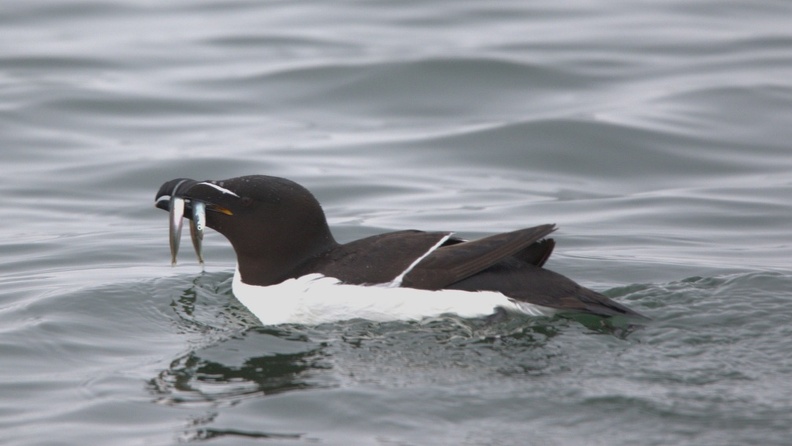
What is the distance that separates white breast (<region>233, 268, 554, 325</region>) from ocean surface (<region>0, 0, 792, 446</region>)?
0.27ft

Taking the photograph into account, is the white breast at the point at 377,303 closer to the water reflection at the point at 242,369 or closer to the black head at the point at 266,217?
the water reflection at the point at 242,369

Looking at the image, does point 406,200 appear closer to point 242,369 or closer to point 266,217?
point 266,217

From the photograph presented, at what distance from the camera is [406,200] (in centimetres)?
1077

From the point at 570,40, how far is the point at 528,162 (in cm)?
502

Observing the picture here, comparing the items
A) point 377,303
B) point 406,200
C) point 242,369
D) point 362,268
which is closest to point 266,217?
point 362,268

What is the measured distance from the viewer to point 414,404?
17.8 ft

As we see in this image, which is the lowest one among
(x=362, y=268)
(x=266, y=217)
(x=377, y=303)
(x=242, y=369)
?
(x=242, y=369)

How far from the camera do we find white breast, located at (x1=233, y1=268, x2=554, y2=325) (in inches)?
257

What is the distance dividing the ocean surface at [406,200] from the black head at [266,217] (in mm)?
434

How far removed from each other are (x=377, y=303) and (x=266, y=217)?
0.93 meters

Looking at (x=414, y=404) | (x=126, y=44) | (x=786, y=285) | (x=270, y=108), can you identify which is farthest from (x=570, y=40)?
(x=414, y=404)

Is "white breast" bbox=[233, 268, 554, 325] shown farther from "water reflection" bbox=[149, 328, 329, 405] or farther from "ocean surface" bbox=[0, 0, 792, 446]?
"water reflection" bbox=[149, 328, 329, 405]

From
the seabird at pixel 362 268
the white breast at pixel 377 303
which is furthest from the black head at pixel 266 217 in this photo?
the white breast at pixel 377 303

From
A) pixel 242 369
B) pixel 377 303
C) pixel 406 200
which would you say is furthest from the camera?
pixel 406 200
